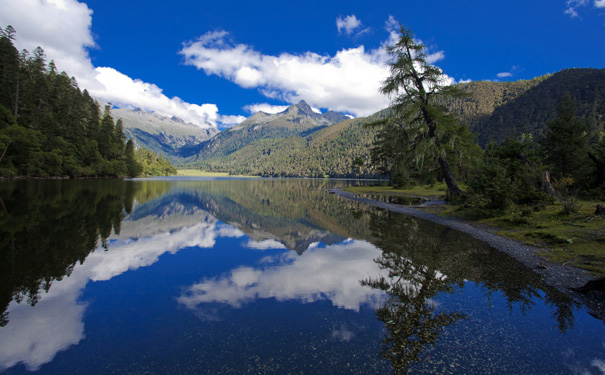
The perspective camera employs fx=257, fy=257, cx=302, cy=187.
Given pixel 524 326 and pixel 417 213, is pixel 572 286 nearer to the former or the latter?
pixel 524 326

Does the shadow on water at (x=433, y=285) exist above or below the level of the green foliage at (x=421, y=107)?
below

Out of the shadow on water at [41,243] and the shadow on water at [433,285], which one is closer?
the shadow on water at [433,285]

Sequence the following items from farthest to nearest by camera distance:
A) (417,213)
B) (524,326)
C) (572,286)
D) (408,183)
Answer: (408,183) → (417,213) → (572,286) → (524,326)

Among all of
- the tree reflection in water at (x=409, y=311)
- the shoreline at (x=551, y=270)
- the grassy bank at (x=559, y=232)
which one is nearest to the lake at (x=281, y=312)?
the tree reflection in water at (x=409, y=311)

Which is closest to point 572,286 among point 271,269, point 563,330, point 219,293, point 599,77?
point 563,330

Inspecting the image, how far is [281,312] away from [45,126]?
96433 millimetres

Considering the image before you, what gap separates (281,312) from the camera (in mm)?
6551

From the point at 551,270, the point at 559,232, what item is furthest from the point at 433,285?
the point at 559,232

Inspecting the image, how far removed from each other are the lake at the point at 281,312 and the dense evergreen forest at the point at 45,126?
6572cm

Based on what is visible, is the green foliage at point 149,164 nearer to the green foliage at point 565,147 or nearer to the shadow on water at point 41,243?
the shadow on water at point 41,243

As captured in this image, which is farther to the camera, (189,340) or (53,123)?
(53,123)

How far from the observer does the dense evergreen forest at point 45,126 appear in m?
57.3

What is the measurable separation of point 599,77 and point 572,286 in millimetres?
298519

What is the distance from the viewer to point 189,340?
209 inches
